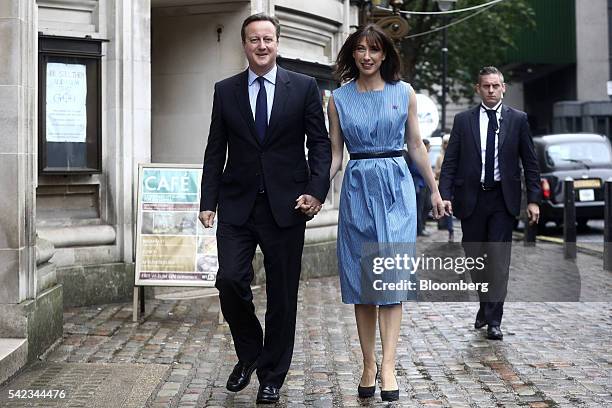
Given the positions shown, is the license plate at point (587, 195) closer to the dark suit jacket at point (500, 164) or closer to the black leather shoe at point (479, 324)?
the black leather shoe at point (479, 324)

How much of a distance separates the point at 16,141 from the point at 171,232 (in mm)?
2783

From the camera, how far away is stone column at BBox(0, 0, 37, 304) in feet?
22.7

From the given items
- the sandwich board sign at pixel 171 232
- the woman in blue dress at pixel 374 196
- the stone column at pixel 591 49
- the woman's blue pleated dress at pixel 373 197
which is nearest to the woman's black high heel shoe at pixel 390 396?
the woman in blue dress at pixel 374 196

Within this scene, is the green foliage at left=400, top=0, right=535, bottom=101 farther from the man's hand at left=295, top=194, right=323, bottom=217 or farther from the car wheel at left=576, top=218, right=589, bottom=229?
the man's hand at left=295, top=194, right=323, bottom=217

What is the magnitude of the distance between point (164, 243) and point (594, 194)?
45.5ft

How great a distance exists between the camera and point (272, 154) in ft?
20.0

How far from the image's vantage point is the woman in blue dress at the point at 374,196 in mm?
6219

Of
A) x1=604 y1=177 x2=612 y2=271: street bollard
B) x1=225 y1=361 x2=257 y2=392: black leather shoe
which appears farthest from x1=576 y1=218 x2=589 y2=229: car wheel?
x1=225 y1=361 x2=257 y2=392: black leather shoe

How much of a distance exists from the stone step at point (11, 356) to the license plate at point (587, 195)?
16.2 metres

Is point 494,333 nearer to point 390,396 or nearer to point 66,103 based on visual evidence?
point 390,396

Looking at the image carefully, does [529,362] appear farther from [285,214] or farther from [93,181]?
[93,181]

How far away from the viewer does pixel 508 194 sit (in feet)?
27.9

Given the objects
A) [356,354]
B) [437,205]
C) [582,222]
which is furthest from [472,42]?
[437,205]

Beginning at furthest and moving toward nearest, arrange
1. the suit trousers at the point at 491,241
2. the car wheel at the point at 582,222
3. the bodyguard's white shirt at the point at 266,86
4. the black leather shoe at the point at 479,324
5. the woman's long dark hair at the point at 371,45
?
the car wheel at the point at 582,222 → the black leather shoe at the point at 479,324 → the suit trousers at the point at 491,241 → the woman's long dark hair at the point at 371,45 → the bodyguard's white shirt at the point at 266,86
